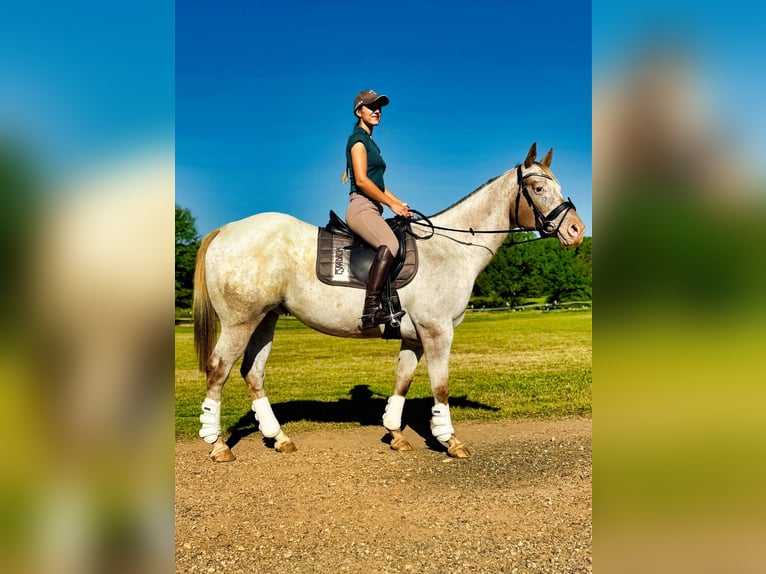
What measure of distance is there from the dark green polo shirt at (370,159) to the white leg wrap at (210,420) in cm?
306

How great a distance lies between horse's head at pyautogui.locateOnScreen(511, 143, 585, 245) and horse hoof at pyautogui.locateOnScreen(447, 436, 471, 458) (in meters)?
2.71

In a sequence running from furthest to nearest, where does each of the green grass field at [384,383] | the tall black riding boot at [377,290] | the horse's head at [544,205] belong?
the green grass field at [384,383] < the horse's head at [544,205] < the tall black riding boot at [377,290]

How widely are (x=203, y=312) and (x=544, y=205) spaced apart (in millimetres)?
4337

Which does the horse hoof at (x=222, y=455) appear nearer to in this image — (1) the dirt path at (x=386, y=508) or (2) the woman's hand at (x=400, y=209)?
(1) the dirt path at (x=386, y=508)

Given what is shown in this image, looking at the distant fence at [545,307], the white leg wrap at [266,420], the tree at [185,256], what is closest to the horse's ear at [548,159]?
the white leg wrap at [266,420]

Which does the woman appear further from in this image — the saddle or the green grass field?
the green grass field

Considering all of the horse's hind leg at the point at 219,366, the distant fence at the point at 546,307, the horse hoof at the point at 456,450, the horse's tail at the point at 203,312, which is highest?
the horse's tail at the point at 203,312

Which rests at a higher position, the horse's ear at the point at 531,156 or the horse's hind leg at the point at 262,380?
the horse's ear at the point at 531,156

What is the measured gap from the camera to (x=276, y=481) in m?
5.71

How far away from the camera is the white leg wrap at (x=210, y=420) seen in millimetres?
6332

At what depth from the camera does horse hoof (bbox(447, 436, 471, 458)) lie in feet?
21.0
